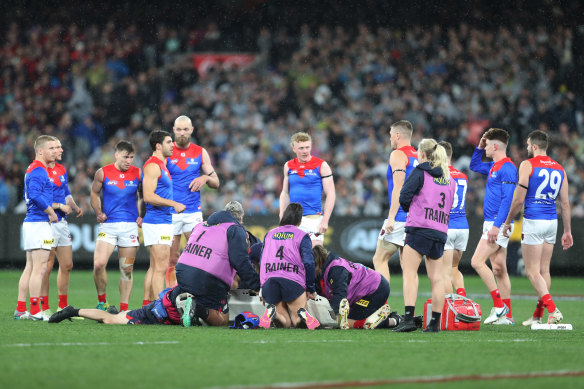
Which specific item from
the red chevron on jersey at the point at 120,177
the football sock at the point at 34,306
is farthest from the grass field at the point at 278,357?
the red chevron on jersey at the point at 120,177

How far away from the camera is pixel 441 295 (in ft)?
31.3

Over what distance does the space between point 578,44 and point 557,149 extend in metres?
5.49

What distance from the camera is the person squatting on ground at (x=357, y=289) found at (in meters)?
9.97

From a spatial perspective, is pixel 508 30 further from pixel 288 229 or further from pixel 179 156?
pixel 288 229

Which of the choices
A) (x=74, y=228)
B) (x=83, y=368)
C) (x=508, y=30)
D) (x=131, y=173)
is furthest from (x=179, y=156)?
(x=508, y=30)

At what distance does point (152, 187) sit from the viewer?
11.9 m

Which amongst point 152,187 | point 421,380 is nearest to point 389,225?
point 152,187

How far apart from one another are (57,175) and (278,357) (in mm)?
5552

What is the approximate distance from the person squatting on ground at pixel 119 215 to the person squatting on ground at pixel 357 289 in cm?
295

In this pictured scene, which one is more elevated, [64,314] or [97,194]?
[97,194]

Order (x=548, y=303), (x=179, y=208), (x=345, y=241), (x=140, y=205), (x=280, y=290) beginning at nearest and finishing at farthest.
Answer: (x=280, y=290) → (x=548, y=303) → (x=179, y=208) → (x=140, y=205) → (x=345, y=241)

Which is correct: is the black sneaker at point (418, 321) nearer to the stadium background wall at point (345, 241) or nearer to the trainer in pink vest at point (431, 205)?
the trainer in pink vest at point (431, 205)

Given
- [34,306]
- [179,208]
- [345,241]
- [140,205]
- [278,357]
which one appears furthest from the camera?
[345,241]

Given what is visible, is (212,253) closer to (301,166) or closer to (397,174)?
(397,174)
